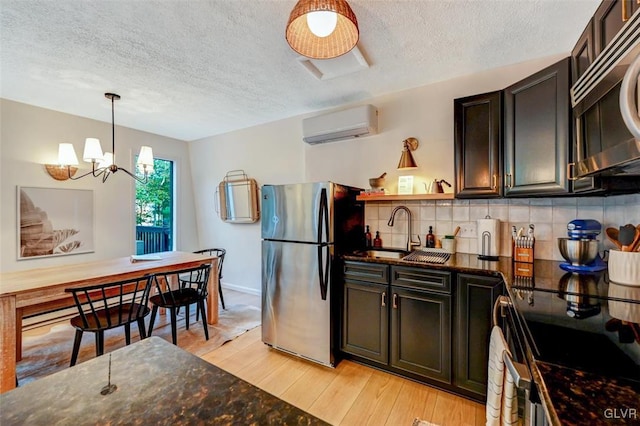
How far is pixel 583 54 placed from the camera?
A: 1502 millimetres

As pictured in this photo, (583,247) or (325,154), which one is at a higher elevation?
(325,154)

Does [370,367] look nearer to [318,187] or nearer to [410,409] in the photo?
[410,409]

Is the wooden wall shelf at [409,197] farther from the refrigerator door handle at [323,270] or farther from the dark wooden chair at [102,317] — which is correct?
the dark wooden chair at [102,317]

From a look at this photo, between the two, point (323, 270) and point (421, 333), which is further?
point (323, 270)

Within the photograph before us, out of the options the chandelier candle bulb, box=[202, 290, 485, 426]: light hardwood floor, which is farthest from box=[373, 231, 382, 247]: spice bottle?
the chandelier candle bulb

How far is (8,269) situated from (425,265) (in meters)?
4.38

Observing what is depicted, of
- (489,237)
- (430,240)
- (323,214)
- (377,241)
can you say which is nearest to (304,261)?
(323,214)

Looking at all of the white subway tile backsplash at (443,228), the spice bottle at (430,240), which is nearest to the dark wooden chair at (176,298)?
the spice bottle at (430,240)

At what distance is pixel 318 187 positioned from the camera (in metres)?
2.40

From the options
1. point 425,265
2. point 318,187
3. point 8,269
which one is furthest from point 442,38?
point 8,269

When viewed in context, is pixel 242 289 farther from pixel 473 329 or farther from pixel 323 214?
pixel 473 329

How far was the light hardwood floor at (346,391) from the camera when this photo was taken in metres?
1.81

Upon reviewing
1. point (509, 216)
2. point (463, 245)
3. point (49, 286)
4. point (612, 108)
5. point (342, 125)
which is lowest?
point (49, 286)

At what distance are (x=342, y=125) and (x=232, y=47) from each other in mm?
1294
